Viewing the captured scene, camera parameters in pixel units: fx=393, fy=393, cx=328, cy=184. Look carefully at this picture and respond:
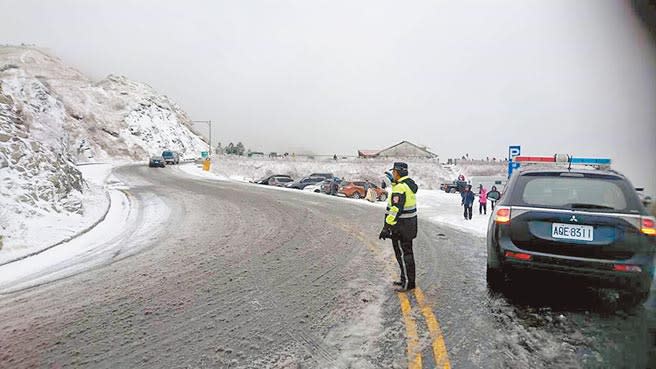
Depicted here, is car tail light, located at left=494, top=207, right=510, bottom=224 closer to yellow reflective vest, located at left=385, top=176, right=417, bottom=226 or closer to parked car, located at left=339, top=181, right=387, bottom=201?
yellow reflective vest, located at left=385, top=176, right=417, bottom=226

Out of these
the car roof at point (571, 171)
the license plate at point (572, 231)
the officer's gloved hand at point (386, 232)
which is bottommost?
the officer's gloved hand at point (386, 232)

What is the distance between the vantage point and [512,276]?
4637mm

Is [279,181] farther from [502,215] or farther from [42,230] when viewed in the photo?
[502,215]

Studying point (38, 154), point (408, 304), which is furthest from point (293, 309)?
point (38, 154)

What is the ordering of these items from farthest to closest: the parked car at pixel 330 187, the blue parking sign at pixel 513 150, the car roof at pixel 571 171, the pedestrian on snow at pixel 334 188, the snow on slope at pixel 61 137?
the parked car at pixel 330 187
the pedestrian on snow at pixel 334 188
the blue parking sign at pixel 513 150
the snow on slope at pixel 61 137
the car roof at pixel 571 171

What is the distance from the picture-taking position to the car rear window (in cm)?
428

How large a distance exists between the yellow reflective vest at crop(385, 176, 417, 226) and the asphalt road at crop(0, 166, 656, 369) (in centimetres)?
97

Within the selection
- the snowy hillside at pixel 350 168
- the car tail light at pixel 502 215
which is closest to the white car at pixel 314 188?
the car tail light at pixel 502 215

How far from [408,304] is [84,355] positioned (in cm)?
327

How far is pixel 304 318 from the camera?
13.7ft

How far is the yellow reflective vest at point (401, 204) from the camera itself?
16.8 ft

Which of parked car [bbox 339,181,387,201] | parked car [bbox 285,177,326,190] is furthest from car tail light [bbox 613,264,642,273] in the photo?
parked car [bbox 285,177,326,190]

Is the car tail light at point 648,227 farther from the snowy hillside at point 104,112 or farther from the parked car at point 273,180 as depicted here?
the snowy hillside at point 104,112

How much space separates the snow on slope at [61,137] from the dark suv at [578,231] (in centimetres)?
794
